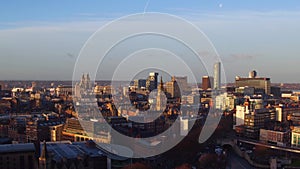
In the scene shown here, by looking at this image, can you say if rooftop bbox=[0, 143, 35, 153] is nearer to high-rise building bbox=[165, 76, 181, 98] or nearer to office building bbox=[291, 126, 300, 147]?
office building bbox=[291, 126, 300, 147]

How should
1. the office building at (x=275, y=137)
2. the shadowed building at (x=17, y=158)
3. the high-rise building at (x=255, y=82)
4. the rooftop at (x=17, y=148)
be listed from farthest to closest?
the high-rise building at (x=255, y=82) → the office building at (x=275, y=137) → the rooftop at (x=17, y=148) → the shadowed building at (x=17, y=158)

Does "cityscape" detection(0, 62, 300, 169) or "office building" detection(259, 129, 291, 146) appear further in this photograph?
"office building" detection(259, 129, 291, 146)

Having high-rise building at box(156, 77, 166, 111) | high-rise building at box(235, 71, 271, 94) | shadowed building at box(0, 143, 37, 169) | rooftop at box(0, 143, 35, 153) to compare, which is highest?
high-rise building at box(235, 71, 271, 94)

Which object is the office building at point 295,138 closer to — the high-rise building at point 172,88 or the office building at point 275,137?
the office building at point 275,137

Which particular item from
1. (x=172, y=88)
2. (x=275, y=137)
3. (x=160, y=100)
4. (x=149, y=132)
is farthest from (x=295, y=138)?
(x=172, y=88)

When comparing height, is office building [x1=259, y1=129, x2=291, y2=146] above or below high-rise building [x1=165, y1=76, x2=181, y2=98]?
below

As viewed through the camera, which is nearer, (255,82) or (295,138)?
(295,138)

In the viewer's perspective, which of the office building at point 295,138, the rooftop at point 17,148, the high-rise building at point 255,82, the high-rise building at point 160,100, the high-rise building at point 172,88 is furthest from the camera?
the high-rise building at point 255,82

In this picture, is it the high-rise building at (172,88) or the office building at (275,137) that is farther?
the high-rise building at (172,88)

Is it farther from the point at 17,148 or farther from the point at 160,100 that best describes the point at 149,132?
the point at 17,148

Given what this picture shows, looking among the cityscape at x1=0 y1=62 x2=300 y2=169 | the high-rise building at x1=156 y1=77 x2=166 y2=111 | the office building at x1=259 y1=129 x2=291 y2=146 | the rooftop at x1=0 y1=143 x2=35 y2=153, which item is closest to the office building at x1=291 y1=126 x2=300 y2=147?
the cityscape at x1=0 y1=62 x2=300 y2=169

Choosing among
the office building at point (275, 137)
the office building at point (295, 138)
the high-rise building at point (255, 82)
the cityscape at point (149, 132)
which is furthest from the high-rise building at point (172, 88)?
the high-rise building at point (255, 82)

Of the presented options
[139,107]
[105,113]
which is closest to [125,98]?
[139,107]
